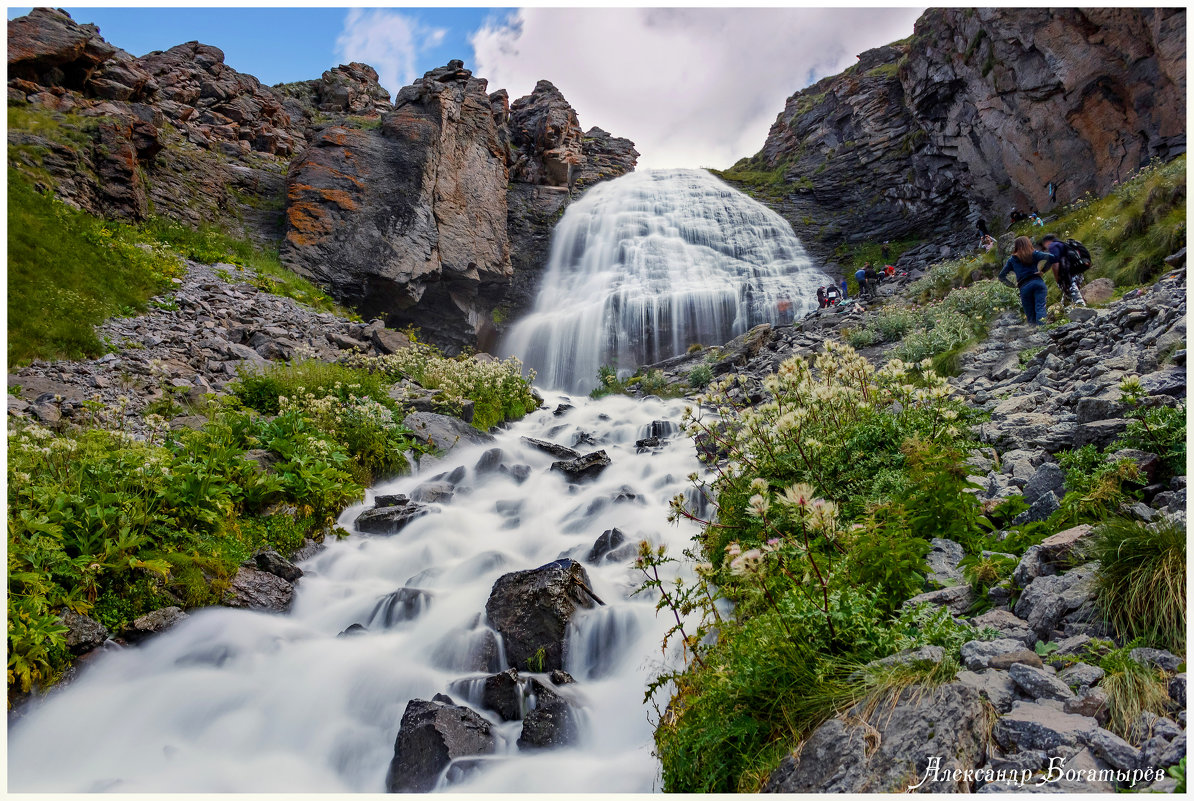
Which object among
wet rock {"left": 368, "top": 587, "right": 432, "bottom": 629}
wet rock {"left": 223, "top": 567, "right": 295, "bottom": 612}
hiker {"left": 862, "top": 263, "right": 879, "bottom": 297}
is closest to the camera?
wet rock {"left": 223, "top": 567, "right": 295, "bottom": 612}

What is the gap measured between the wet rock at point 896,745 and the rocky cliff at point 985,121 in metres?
25.1

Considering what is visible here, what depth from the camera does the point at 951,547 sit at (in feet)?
12.5

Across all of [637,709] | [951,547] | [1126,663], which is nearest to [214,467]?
[637,709]

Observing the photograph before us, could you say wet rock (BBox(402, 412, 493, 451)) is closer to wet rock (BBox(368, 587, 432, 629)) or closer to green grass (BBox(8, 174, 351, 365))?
wet rock (BBox(368, 587, 432, 629))

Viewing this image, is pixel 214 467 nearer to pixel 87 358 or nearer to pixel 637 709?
pixel 87 358

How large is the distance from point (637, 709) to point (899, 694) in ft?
8.92

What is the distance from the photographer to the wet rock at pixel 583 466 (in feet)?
31.7

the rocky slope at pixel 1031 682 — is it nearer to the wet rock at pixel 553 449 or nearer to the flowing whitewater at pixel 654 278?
the wet rock at pixel 553 449

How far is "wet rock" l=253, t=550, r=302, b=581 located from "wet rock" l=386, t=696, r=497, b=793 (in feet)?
8.94

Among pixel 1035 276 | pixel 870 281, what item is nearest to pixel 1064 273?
pixel 1035 276

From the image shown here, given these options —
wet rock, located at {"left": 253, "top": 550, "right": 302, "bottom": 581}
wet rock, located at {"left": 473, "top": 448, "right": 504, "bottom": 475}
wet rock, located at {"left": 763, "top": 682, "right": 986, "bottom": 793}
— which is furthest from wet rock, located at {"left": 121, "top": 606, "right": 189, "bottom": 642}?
wet rock, located at {"left": 763, "top": 682, "right": 986, "bottom": 793}

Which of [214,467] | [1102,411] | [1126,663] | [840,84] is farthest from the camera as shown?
[840,84]

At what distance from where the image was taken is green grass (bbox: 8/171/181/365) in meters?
8.95

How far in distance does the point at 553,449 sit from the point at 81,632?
7.19 meters
